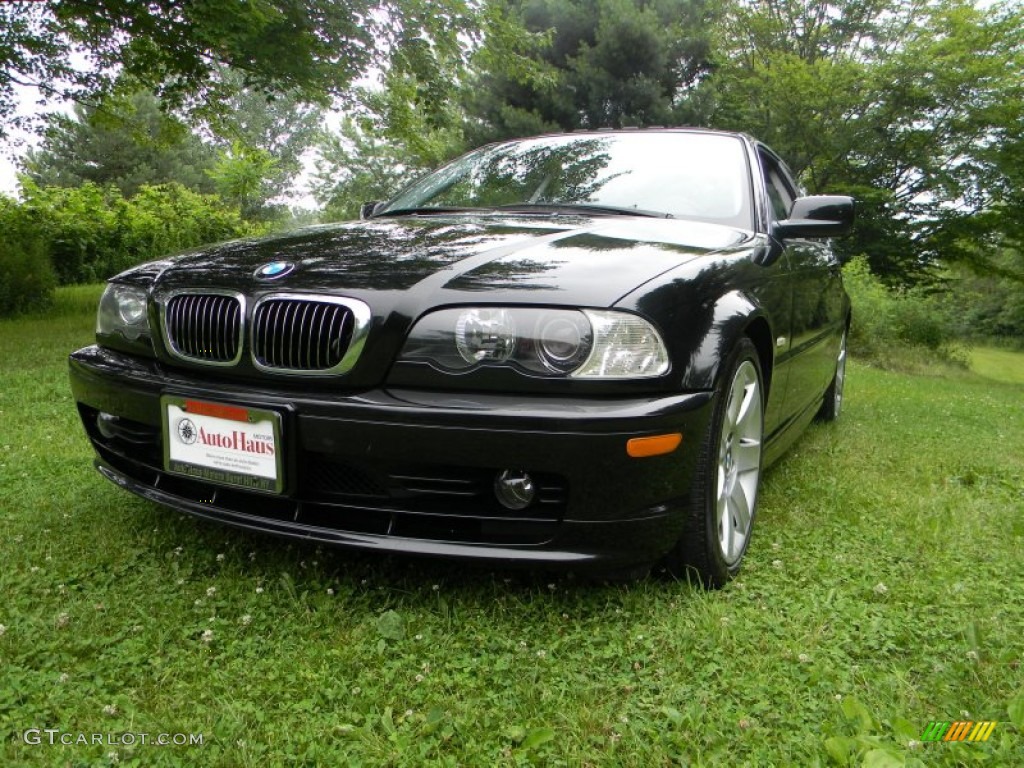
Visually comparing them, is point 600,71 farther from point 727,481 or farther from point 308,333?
point 308,333

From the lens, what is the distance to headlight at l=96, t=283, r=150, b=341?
2.25 metres

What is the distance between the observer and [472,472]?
1818mm

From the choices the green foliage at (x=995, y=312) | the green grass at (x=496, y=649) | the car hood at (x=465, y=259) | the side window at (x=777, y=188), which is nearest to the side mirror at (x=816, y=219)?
the side window at (x=777, y=188)

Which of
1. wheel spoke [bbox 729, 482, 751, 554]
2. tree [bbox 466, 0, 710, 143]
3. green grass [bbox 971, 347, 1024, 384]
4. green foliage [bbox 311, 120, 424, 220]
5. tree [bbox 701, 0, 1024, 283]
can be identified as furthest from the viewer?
green foliage [bbox 311, 120, 424, 220]

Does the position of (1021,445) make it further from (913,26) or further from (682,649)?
(913,26)

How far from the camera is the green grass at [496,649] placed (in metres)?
1.48

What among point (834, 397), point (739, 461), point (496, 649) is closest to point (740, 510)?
point (739, 461)

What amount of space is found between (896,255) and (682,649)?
60.9 feet

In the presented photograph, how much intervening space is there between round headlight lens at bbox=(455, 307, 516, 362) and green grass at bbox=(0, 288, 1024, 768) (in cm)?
67

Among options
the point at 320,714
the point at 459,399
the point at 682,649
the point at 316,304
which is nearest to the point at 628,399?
the point at 459,399

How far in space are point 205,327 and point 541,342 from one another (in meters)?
0.90

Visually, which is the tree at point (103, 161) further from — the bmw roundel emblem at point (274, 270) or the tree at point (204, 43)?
the bmw roundel emblem at point (274, 270)

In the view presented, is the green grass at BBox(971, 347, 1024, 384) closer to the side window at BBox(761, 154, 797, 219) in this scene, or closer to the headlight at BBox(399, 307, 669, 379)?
the side window at BBox(761, 154, 797, 219)

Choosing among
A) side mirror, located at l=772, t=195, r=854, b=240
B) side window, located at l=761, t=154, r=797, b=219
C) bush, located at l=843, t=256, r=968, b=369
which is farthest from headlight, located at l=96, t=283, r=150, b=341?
bush, located at l=843, t=256, r=968, b=369
